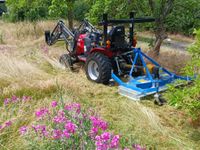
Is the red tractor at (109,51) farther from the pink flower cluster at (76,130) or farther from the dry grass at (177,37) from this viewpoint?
the dry grass at (177,37)

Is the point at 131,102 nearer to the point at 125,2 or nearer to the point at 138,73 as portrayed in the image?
the point at 138,73

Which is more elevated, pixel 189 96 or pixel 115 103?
pixel 189 96

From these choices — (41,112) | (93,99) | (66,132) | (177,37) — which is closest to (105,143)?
(66,132)

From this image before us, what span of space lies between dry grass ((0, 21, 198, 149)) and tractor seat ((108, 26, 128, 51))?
0.84 metres

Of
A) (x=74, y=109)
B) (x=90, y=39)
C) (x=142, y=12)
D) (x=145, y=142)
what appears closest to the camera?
(x=74, y=109)

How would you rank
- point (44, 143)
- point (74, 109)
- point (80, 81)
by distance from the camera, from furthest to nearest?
point (80, 81)
point (74, 109)
point (44, 143)

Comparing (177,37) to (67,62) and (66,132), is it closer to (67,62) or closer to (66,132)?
(67,62)

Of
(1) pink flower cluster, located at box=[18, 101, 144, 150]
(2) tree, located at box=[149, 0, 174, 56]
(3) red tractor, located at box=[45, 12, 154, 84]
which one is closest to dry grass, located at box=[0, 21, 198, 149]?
(3) red tractor, located at box=[45, 12, 154, 84]

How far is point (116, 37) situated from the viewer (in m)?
6.40

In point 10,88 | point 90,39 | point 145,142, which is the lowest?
point 145,142

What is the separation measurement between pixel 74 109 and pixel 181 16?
225 inches

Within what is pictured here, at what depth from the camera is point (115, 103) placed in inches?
215

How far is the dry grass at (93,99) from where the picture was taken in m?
4.19

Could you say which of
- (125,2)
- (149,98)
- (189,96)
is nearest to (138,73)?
(149,98)
